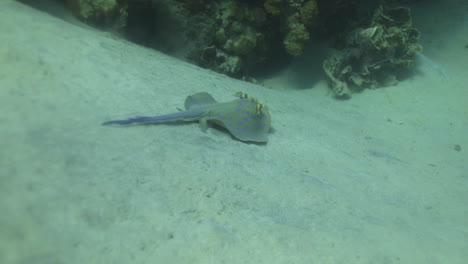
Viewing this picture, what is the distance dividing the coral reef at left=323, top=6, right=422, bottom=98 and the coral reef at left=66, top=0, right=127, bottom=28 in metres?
5.24

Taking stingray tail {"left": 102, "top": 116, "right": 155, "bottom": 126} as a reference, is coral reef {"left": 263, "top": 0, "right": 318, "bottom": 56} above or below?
above

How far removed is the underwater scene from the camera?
202cm

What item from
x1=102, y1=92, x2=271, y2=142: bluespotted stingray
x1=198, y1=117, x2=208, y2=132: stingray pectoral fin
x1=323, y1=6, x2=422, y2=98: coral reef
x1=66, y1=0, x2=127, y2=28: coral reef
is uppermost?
x1=323, y1=6, x2=422, y2=98: coral reef

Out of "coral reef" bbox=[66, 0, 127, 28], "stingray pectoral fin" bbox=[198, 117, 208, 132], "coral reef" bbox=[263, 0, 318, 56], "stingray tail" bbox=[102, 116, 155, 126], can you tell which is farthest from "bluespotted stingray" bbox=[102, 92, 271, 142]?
"coral reef" bbox=[263, 0, 318, 56]

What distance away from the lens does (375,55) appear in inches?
284

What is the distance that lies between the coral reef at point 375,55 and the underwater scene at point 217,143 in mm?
38

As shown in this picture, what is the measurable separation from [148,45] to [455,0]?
9.98m

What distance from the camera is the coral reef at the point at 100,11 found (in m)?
5.33

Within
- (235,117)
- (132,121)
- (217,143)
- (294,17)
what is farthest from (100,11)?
(294,17)

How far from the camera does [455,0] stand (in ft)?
30.1

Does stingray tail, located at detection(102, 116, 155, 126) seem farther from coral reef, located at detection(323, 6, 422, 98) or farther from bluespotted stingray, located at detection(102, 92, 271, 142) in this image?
coral reef, located at detection(323, 6, 422, 98)

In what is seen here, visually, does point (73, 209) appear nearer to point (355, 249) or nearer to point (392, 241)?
point (355, 249)

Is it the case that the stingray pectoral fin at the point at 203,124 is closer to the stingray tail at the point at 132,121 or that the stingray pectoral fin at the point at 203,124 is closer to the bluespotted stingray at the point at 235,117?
the bluespotted stingray at the point at 235,117

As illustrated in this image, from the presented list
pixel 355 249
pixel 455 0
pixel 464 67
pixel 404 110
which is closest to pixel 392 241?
pixel 355 249
